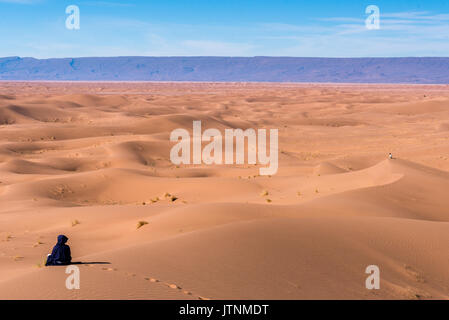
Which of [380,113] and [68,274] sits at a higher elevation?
[380,113]

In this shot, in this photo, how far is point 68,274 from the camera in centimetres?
688

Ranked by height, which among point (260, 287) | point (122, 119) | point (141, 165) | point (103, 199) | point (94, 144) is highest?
point (122, 119)

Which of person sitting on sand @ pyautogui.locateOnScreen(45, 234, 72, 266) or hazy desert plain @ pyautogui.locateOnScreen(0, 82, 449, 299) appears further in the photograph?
person sitting on sand @ pyautogui.locateOnScreen(45, 234, 72, 266)

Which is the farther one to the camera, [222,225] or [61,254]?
[222,225]

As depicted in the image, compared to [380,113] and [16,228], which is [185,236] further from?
[380,113]

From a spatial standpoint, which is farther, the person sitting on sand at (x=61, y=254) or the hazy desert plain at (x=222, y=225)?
the person sitting on sand at (x=61, y=254)

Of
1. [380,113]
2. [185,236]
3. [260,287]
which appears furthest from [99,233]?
[380,113]

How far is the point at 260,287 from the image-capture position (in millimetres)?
6781

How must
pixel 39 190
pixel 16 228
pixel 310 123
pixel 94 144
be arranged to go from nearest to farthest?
pixel 16 228 → pixel 39 190 → pixel 94 144 → pixel 310 123

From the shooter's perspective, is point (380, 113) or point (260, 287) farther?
point (380, 113)

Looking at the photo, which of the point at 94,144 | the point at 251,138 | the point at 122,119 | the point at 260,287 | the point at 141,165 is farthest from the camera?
the point at 122,119

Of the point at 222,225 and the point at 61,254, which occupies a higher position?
the point at 222,225

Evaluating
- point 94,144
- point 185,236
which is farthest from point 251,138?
point 185,236

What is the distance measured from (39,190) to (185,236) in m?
12.7
